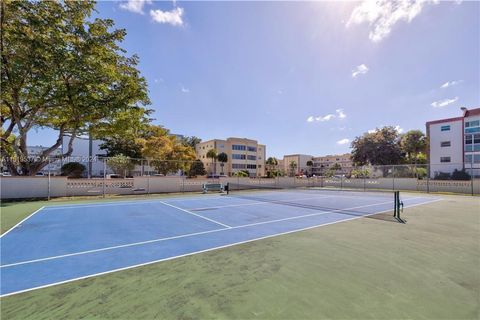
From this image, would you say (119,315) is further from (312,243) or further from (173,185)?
(173,185)

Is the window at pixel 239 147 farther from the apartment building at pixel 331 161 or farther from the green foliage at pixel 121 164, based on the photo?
the apartment building at pixel 331 161

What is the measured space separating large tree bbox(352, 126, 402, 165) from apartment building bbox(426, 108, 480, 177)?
505 centimetres

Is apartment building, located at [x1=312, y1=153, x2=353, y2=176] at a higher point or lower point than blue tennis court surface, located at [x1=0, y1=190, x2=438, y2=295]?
higher

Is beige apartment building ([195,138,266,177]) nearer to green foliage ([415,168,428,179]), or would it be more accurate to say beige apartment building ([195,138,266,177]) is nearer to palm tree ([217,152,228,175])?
palm tree ([217,152,228,175])

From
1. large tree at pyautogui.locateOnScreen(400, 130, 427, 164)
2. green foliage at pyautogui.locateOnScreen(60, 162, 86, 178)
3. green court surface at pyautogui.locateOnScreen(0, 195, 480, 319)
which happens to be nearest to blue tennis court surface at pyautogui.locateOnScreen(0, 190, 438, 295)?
green court surface at pyautogui.locateOnScreen(0, 195, 480, 319)

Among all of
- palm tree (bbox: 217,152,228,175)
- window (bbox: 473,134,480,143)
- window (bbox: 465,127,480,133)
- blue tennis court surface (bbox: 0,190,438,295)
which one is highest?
window (bbox: 465,127,480,133)

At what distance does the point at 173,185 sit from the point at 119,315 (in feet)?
63.4

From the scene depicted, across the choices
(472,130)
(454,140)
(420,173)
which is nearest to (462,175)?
(420,173)

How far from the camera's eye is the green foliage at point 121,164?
20033mm

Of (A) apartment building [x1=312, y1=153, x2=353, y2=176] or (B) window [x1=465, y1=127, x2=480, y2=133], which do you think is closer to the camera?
(B) window [x1=465, y1=127, x2=480, y2=133]

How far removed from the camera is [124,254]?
208 inches

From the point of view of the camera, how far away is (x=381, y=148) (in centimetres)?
4419

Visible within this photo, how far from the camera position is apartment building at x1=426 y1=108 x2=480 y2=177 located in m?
35.0

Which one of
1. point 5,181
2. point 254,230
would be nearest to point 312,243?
point 254,230
